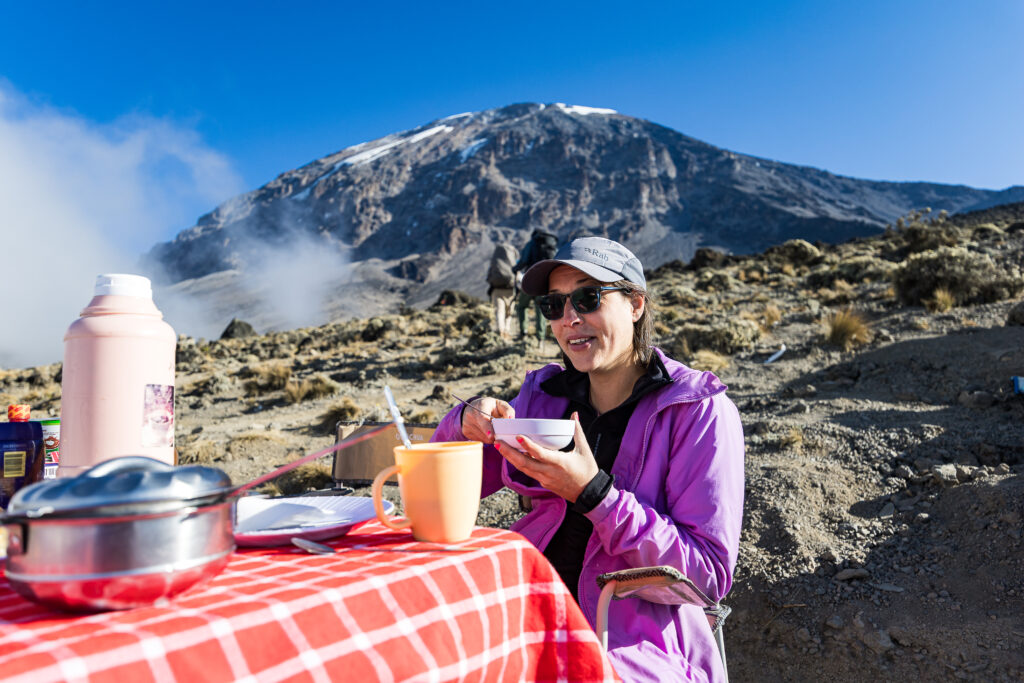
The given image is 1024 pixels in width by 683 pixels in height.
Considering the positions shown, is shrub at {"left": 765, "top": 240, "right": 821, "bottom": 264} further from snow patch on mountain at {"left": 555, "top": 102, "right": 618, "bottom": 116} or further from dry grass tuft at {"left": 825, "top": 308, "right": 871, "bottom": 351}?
snow patch on mountain at {"left": 555, "top": 102, "right": 618, "bottom": 116}

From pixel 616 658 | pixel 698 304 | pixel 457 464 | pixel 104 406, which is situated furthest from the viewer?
pixel 698 304

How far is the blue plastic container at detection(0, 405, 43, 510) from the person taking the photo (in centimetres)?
124

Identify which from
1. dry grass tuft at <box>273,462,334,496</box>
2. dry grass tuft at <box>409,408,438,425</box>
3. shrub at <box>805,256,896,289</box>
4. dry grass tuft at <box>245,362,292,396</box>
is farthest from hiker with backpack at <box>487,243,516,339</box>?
shrub at <box>805,256,896,289</box>

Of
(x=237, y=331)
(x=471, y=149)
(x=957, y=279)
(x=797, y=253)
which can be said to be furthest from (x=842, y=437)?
(x=471, y=149)

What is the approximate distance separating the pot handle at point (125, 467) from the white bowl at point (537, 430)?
1.85ft

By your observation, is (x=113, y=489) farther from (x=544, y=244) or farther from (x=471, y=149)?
(x=471, y=149)

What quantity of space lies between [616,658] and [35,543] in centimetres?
112

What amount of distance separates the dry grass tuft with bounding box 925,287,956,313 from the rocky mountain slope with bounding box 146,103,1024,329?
5704 centimetres

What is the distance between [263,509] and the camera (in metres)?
1.17

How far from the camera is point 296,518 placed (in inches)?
44.4

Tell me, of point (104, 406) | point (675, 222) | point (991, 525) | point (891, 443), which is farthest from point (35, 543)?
point (675, 222)

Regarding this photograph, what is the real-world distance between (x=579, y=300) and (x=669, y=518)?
641 mm

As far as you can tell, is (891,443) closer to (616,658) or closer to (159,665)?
(616,658)

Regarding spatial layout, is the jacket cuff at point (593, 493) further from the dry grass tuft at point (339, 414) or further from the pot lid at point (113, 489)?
the dry grass tuft at point (339, 414)
